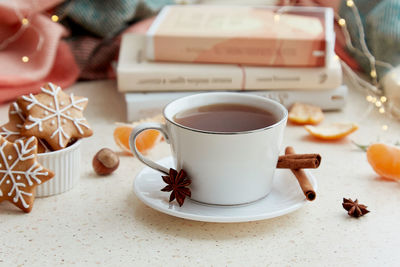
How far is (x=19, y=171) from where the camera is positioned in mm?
704

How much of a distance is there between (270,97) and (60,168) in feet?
1.73

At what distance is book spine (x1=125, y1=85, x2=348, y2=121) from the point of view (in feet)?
3.60

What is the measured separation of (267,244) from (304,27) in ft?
2.09

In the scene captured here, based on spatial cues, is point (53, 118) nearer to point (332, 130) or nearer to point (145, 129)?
point (145, 129)

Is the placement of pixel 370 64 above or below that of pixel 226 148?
below

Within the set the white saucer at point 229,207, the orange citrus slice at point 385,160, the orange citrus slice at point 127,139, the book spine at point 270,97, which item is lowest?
the book spine at point 270,97

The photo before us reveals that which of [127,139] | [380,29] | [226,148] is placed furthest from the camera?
[380,29]

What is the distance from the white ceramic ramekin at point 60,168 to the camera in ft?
2.45

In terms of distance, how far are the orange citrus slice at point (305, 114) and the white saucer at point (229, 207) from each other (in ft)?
1.04

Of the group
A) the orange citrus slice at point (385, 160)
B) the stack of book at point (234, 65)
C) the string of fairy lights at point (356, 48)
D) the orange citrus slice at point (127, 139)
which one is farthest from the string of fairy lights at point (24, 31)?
the orange citrus slice at point (385, 160)

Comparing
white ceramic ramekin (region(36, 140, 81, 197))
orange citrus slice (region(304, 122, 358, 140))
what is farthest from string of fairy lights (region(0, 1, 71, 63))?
orange citrus slice (region(304, 122, 358, 140))

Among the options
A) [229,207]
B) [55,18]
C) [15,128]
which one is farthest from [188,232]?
[55,18]

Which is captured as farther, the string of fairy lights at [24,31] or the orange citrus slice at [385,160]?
the string of fairy lights at [24,31]

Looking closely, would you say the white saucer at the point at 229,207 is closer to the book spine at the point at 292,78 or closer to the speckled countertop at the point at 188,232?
the speckled countertop at the point at 188,232
